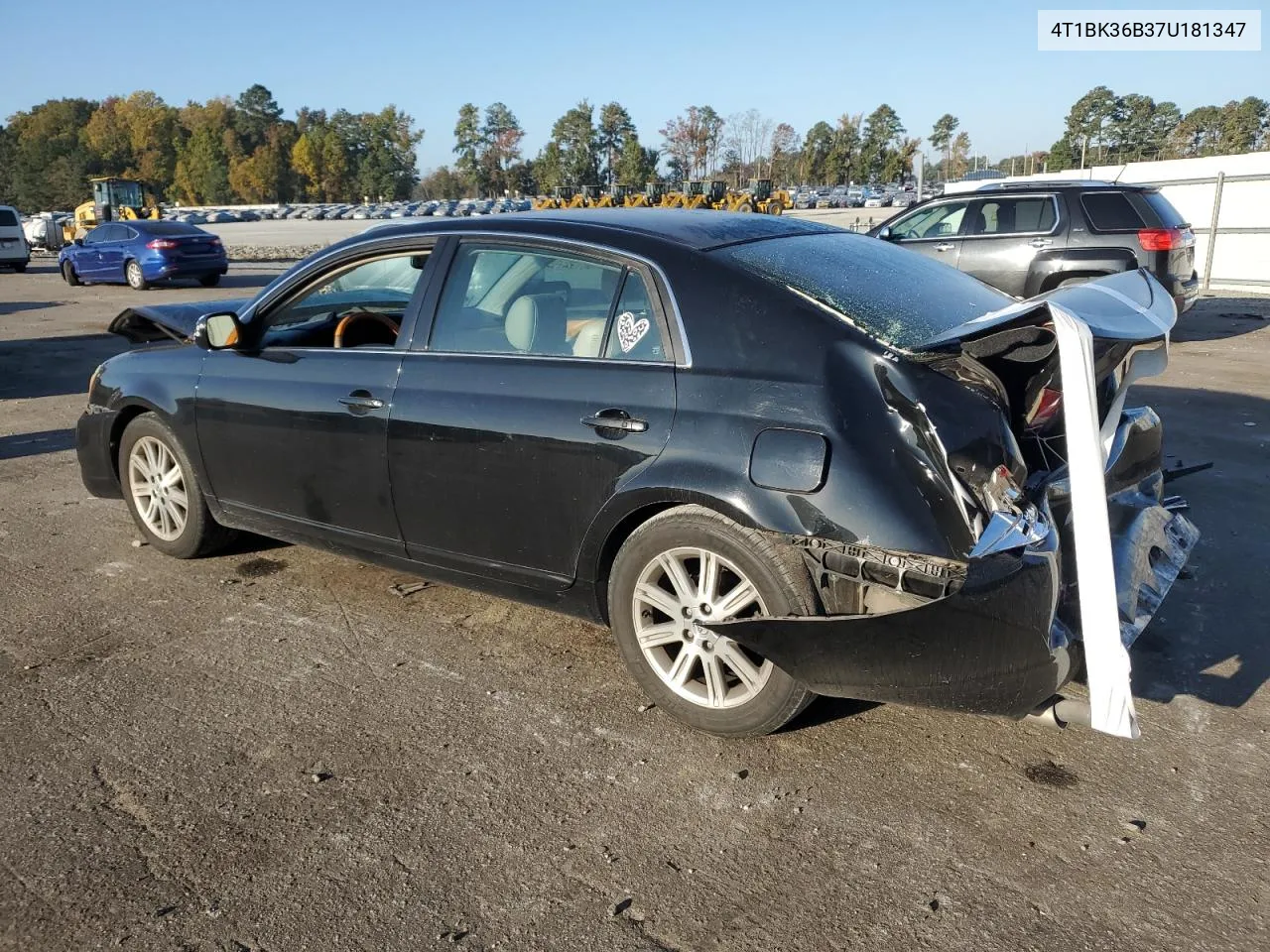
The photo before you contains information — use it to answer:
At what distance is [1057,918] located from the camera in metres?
2.49

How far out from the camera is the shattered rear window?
326 cm

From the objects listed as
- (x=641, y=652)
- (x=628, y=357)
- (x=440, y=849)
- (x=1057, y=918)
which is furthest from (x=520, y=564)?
(x=1057, y=918)

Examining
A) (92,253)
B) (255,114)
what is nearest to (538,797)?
(92,253)

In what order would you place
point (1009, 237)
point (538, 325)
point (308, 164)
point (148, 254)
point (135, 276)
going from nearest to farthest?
point (538, 325) → point (1009, 237) → point (148, 254) → point (135, 276) → point (308, 164)

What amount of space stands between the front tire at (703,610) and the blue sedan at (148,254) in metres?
20.2

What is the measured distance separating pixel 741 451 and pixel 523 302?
122 centimetres

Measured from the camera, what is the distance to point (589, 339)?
→ 360 centimetres

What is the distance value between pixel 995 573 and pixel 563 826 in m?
1.42

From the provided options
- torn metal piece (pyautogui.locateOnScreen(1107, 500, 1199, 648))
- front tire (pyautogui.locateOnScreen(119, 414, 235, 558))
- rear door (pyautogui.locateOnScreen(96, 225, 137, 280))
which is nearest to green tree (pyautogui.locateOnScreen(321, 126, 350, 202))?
rear door (pyautogui.locateOnScreen(96, 225, 137, 280))

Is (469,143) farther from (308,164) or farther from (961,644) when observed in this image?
(961,644)

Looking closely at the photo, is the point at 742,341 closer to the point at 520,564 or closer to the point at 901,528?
the point at 901,528

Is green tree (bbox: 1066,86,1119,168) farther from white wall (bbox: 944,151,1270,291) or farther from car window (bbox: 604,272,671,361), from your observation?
car window (bbox: 604,272,671,361)

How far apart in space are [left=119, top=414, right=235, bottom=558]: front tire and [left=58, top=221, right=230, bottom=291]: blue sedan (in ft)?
57.1

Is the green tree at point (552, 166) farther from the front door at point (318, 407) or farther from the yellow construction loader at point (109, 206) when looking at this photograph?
the front door at point (318, 407)
